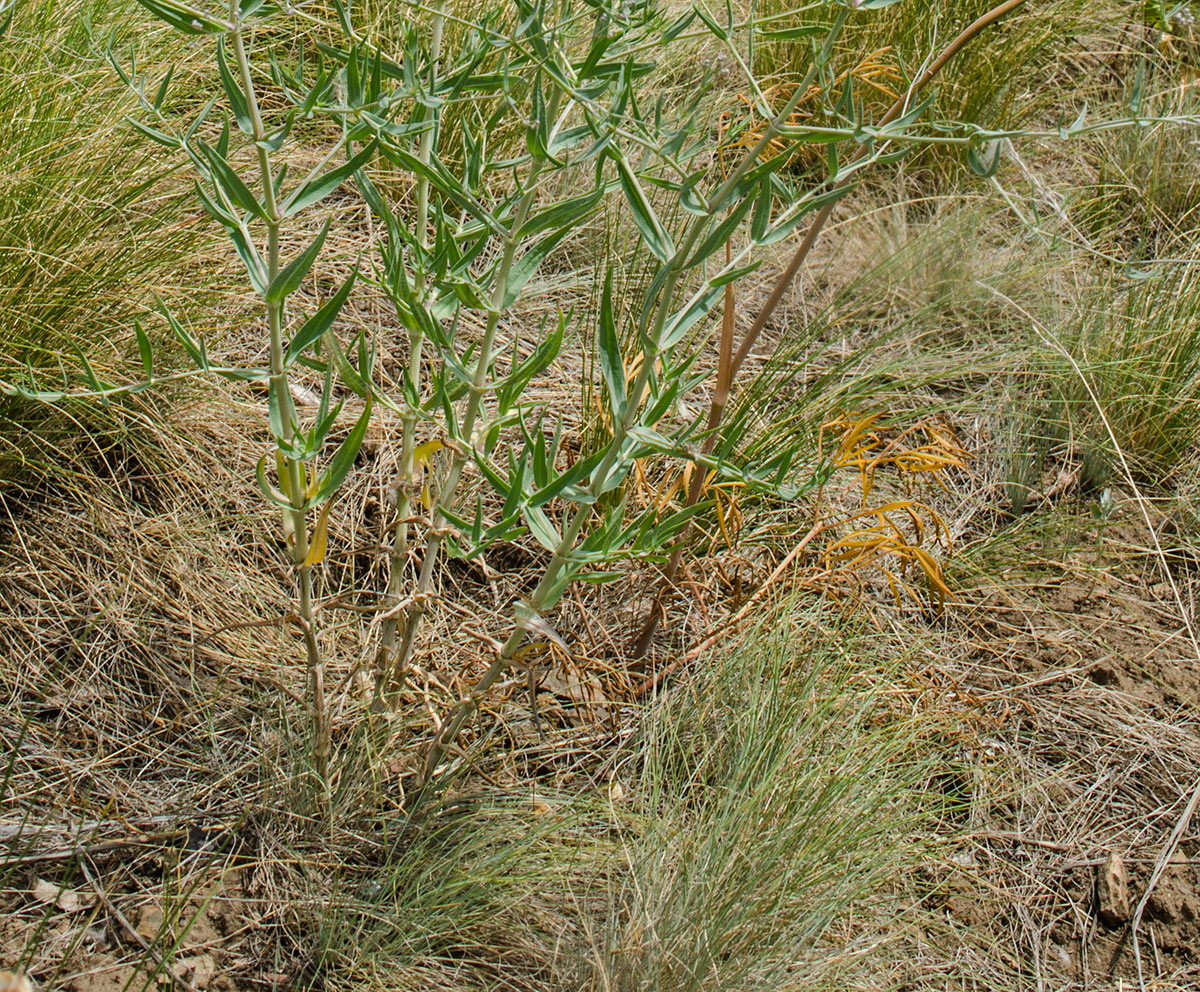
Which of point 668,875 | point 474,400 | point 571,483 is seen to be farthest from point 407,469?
point 668,875

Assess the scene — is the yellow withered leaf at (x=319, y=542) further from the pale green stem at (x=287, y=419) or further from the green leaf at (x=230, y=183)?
the green leaf at (x=230, y=183)

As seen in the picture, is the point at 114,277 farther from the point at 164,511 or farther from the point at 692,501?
the point at 692,501

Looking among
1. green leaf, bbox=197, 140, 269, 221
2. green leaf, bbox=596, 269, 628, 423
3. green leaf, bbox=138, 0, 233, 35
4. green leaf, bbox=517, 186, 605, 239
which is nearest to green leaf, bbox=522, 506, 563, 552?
green leaf, bbox=596, 269, 628, 423

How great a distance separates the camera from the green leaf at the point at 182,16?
94cm

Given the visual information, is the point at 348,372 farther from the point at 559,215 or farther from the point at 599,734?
the point at 599,734

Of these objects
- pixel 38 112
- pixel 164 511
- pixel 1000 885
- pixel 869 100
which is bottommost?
pixel 1000 885

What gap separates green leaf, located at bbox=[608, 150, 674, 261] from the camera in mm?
945

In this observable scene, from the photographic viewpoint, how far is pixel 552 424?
219cm

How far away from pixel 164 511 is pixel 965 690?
144cm

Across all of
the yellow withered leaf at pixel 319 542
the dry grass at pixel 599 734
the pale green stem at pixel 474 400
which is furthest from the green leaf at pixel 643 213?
the dry grass at pixel 599 734

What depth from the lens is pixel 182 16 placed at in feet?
3.26

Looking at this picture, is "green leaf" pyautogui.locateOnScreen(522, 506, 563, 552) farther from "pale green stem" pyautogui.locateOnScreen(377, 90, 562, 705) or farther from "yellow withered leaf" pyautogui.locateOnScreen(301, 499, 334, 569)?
"yellow withered leaf" pyautogui.locateOnScreen(301, 499, 334, 569)

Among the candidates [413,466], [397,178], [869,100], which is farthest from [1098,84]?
[413,466]

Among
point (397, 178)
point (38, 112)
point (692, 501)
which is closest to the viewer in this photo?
point (692, 501)
